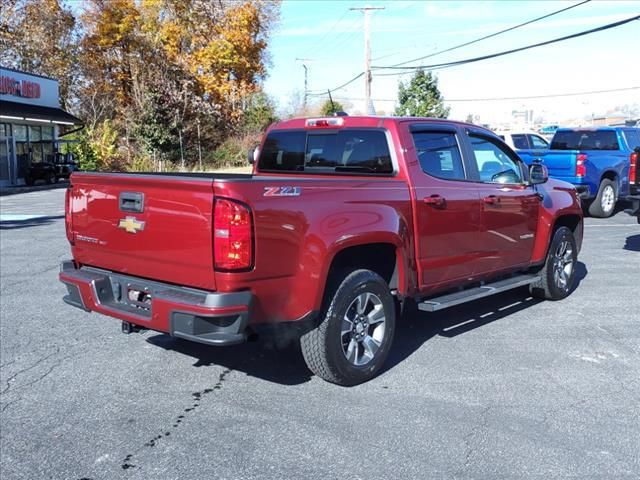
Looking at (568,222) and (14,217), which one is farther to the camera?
(14,217)

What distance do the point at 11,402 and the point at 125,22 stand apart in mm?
38195

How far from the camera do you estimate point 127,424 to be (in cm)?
413

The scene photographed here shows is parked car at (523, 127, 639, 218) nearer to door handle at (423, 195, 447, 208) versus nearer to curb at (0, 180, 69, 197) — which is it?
door handle at (423, 195, 447, 208)

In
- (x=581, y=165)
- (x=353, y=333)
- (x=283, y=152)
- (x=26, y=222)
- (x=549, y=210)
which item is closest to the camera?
(x=353, y=333)

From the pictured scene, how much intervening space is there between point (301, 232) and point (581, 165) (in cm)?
1163

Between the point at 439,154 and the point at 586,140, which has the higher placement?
the point at 586,140

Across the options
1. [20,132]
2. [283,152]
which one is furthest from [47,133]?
[283,152]

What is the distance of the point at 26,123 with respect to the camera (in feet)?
102

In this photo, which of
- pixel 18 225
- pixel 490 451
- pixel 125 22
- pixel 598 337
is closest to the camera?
pixel 490 451

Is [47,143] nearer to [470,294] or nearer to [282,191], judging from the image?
[470,294]

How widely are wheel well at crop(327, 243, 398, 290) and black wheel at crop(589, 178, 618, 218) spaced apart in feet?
36.4

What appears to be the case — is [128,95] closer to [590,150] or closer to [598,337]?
[590,150]

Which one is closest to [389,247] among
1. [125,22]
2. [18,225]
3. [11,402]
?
[11,402]

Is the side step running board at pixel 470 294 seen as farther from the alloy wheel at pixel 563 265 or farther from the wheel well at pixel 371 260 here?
the alloy wheel at pixel 563 265
